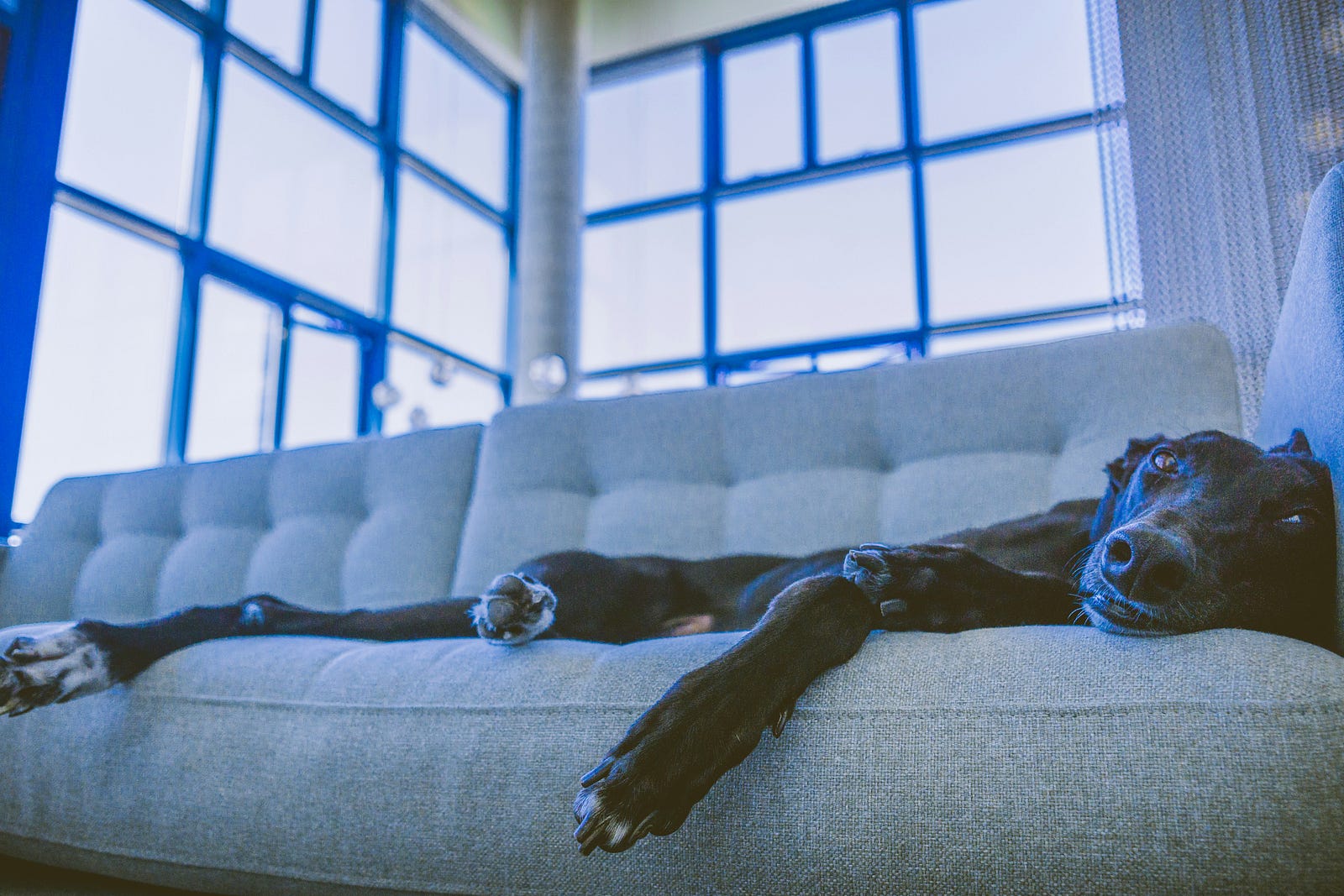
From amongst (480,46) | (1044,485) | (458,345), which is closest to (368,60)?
(480,46)

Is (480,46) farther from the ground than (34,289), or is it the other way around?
(480,46)

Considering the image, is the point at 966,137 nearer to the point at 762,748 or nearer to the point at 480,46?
the point at 480,46

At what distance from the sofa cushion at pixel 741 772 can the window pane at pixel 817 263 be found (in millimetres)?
6698

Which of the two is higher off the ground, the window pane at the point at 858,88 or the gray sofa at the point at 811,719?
the window pane at the point at 858,88

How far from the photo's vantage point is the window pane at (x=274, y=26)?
6.09 meters

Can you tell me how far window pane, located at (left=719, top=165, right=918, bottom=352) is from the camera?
25.0 ft

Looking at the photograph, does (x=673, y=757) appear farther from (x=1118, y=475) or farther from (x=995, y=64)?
(x=995, y=64)

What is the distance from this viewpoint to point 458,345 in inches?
313

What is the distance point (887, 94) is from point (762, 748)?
774cm

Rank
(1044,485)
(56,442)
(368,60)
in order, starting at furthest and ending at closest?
1. (368,60)
2. (56,442)
3. (1044,485)

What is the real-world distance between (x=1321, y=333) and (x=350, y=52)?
727 cm

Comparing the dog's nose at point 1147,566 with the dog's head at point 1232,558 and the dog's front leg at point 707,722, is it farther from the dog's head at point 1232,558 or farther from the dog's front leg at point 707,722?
the dog's front leg at point 707,722

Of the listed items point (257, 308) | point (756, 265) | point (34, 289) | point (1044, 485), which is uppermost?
point (756, 265)

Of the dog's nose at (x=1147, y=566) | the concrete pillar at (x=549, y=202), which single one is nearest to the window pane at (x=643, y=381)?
the concrete pillar at (x=549, y=202)
